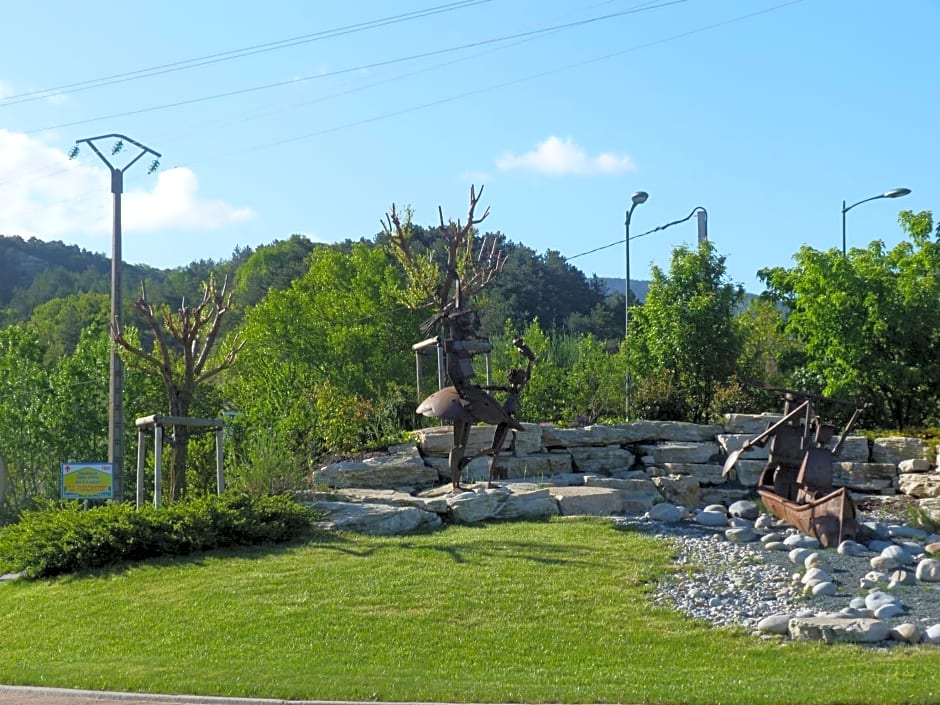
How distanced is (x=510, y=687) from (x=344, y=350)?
29.5 meters

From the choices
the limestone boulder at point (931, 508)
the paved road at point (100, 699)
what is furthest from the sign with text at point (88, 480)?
the limestone boulder at point (931, 508)

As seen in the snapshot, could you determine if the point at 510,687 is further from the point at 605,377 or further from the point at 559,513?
the point at 605,377

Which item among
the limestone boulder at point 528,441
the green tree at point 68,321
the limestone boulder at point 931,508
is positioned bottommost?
the limestone boulder at point 931,508

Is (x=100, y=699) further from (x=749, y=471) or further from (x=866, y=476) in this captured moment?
(x=866, y=476)

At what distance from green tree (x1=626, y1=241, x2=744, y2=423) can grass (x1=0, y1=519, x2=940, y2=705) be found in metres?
10.4

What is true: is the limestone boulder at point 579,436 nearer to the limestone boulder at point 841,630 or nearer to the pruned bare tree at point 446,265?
the pruned bare tree at point 446,265

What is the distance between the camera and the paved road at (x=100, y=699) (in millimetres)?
8211

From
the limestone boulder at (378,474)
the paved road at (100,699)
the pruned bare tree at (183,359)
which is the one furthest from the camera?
the limestone boulder at (378,474)

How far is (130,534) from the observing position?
13492mm

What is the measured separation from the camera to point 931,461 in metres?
19.8

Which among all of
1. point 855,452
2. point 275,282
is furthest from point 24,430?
point 275,282

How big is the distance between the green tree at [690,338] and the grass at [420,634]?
410 inches

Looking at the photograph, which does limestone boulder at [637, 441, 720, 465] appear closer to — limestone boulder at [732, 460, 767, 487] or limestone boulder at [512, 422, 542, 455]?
limestone boulder at [732, 460, 767, 487]

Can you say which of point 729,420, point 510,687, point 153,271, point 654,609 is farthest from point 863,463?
point 153,271
